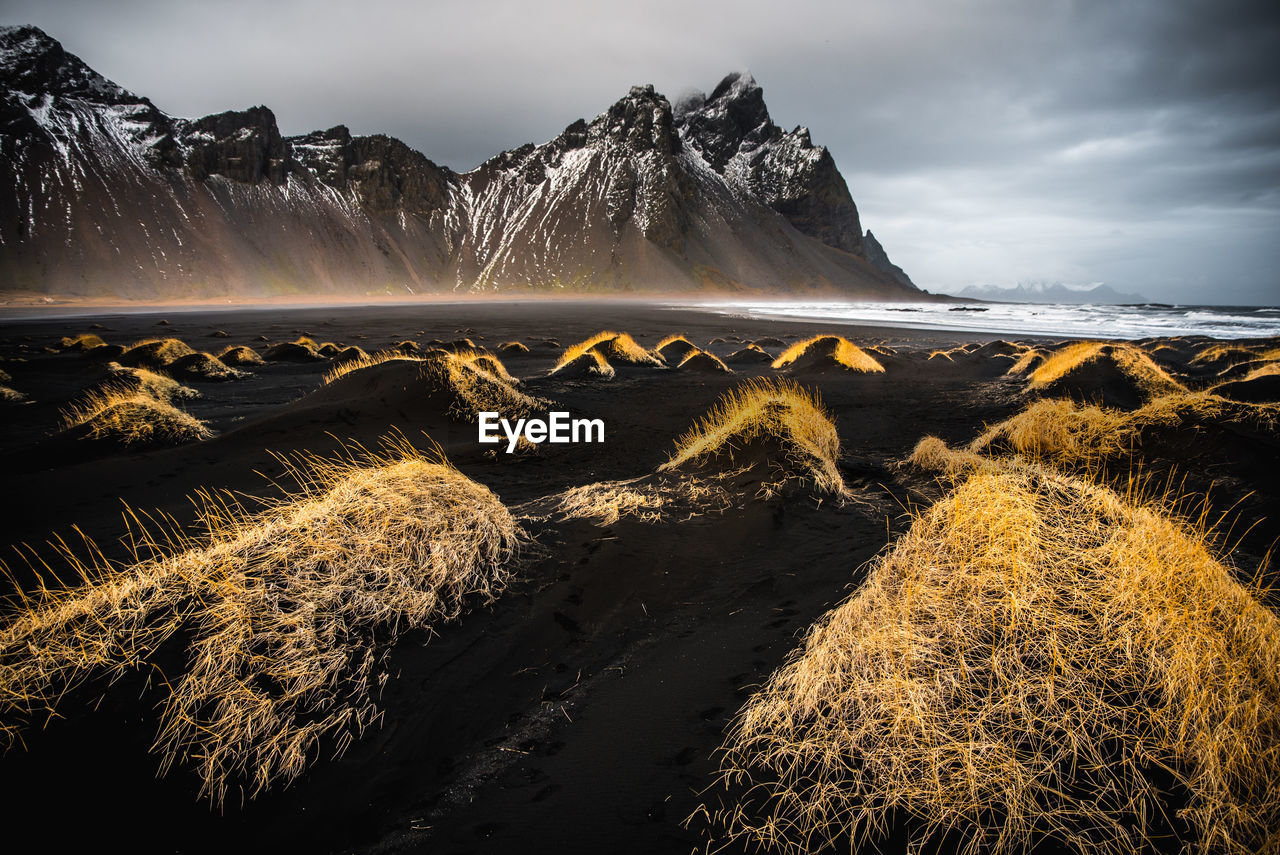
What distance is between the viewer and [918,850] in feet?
6.91

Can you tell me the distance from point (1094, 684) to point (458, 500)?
13.6 ft

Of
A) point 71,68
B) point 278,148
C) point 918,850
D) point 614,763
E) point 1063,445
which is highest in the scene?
point 71,68

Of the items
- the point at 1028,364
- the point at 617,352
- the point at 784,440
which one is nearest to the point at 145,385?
Result: the point at 617,352

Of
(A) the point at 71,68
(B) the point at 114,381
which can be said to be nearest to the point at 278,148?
(A) the point at 71,68

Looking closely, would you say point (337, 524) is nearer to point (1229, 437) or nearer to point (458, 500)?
point (458, 500)

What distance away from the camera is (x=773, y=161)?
18350cm

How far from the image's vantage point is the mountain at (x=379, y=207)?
A: 291ft

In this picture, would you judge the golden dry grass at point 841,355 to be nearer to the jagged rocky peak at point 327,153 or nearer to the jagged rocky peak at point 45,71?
the jagged rocky peak at point 327,153

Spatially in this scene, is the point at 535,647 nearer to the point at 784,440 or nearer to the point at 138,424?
the point at 784,440

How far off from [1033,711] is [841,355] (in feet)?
50.2

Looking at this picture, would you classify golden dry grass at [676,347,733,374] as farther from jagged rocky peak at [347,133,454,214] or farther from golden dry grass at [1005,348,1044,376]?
jagged rocky peak at [347,133,454,214]

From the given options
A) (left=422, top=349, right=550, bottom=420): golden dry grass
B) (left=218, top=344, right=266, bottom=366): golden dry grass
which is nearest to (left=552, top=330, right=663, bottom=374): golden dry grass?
(left=422, top=349, right=550, bottom=420): golden dry grass

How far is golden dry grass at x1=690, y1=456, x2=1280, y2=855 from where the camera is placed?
6.77 feet

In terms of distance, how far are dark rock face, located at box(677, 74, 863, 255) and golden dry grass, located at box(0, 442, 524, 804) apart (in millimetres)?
189893
